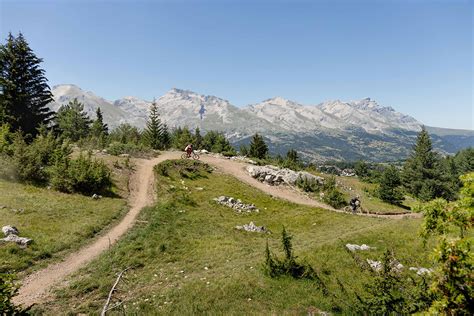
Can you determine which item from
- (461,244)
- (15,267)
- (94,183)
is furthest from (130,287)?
(94,183)

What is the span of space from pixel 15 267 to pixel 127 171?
2623 cm

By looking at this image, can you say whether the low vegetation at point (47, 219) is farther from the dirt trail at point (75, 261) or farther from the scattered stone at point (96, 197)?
the dirt trail at point (75, 261)

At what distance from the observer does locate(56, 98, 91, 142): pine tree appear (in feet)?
273

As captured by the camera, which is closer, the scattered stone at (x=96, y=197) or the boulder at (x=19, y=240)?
the boulder at (x=19, y=240)

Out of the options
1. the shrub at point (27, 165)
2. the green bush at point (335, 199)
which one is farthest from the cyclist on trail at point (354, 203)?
the shrub at point (27, 165)

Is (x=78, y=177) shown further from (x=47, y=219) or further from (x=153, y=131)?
(x=153, y=131)

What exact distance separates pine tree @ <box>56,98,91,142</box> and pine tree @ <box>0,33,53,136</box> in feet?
92.6

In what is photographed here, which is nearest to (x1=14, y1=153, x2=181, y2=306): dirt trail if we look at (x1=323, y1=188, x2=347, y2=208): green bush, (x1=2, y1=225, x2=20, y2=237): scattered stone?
(x1=2, y1=225, x2=20, y2=237): scattered stone

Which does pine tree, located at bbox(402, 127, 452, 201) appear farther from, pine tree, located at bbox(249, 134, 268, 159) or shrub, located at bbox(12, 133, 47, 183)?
shrub, located at bbox(12, 133, 47, 183)

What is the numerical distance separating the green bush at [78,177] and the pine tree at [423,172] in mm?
78840

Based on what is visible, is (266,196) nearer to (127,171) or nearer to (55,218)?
(127,171)

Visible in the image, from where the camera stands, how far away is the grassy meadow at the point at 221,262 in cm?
1500

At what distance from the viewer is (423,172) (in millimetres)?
85562

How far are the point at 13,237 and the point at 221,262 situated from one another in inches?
528
